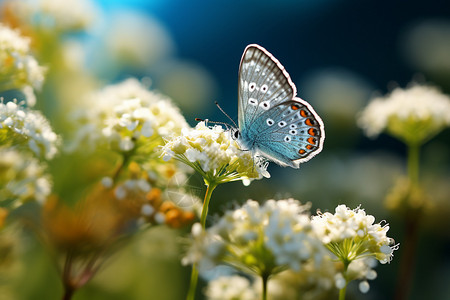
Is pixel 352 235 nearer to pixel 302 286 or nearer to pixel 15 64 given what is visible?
pixel 302 286

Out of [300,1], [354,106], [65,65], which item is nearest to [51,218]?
[65,65]

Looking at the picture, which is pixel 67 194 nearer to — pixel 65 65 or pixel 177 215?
pixel 65 65

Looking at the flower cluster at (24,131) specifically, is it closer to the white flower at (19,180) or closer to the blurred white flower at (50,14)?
the white flower at (19,180)

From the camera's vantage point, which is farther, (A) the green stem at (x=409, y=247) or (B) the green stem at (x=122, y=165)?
(A) the green stem at (x=409, y=247)

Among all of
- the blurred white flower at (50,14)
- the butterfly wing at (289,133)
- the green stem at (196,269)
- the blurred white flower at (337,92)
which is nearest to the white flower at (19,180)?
the green stem at (196,269)

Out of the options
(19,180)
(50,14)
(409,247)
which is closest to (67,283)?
(19,180)

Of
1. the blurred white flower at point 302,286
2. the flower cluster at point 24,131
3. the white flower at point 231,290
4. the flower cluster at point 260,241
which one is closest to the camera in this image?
the flower cluster at point 260,241
